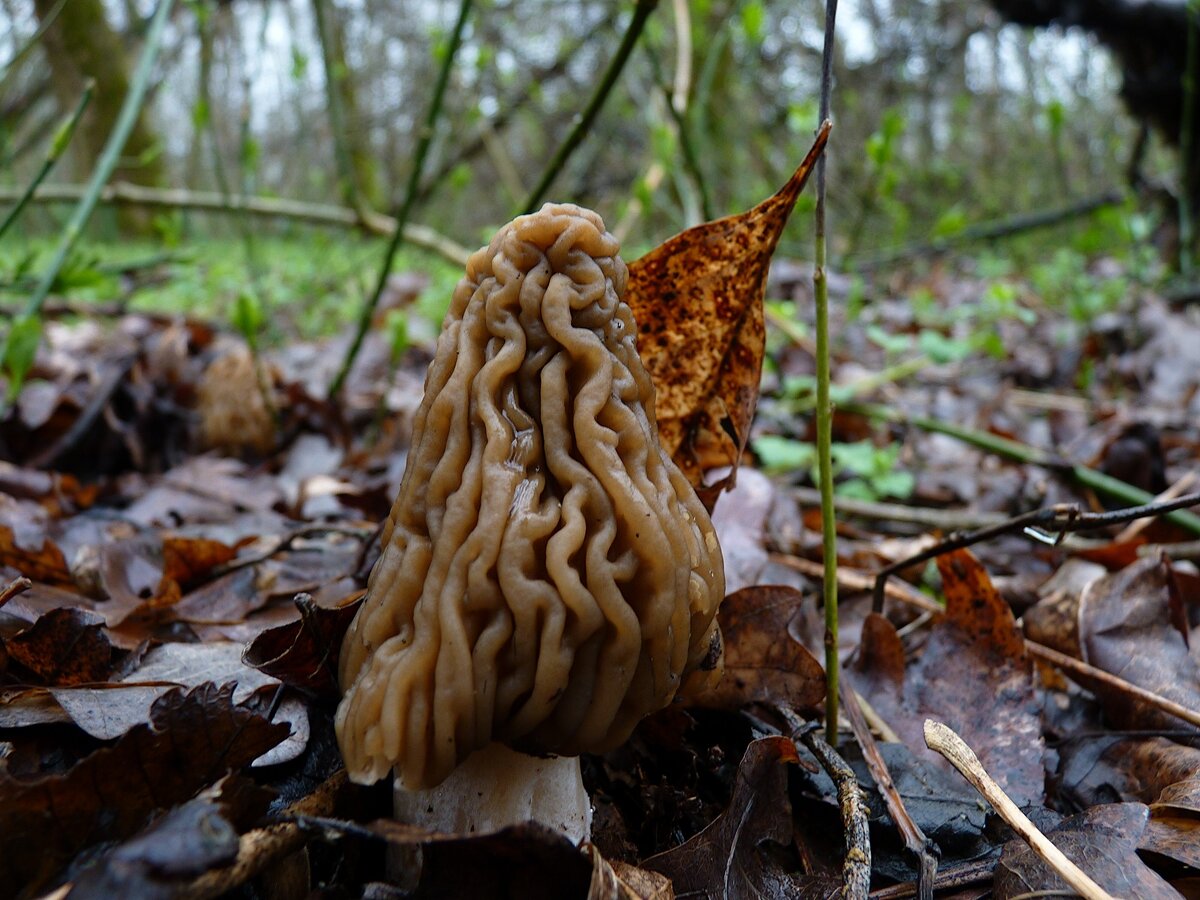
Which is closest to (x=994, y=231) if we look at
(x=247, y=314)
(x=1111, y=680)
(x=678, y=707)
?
(x=247, y=314)

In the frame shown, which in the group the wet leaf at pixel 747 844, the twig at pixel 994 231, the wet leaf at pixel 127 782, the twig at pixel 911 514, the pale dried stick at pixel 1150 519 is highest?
the twig at pixel 994 231

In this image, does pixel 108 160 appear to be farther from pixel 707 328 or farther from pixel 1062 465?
pixel 1062 465

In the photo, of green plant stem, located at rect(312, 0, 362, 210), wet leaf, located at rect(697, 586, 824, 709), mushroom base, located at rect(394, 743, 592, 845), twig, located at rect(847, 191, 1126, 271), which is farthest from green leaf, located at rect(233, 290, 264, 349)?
twig, located at rect(847, 191, 1126, 271)

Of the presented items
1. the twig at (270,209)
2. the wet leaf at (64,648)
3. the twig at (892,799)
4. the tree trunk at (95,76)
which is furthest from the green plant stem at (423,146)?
the twig at (892,799)

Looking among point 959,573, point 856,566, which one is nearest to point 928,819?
point 959,573

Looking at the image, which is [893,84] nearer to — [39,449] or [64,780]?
[39,449]

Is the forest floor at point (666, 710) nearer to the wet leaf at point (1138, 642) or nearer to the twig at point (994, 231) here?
the wet leaf at point (1138, 642)

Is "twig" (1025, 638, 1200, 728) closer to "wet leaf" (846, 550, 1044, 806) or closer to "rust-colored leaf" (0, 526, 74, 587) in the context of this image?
"wet leaf" (846, 550, 1044, 806)
